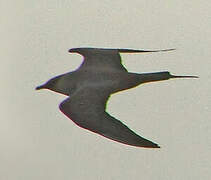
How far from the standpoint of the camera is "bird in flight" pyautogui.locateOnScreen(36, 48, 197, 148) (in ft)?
1.35

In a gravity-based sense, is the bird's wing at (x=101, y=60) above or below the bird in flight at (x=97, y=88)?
above

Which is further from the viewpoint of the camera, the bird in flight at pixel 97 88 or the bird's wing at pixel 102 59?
the bird's wing at pixel 102 59

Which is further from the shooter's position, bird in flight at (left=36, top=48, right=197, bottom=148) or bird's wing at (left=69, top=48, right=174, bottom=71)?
bird's wing at (left=69, top=48, right=174, bottom=71)

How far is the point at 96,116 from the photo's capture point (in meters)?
0.44

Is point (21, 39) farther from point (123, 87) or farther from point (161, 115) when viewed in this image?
point (123, 87)

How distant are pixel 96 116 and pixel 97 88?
43 mm

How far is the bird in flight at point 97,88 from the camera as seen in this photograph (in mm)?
412

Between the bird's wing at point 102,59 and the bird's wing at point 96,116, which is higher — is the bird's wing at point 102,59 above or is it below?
above

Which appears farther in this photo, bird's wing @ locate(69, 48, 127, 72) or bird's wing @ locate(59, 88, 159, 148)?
bird's wing @ locate(69, 48, 127, 72)

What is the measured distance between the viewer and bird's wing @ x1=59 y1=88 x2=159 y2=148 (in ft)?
1.29

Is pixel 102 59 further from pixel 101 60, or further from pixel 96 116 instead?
pixel 96 116

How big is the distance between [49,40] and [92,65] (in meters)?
0.32

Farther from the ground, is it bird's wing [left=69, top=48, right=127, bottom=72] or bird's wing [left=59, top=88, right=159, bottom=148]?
bird's wing [left=69, top=48, right=127, bottom=72]

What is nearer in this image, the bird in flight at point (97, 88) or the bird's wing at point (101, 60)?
the bird in flight at point (97, 88)
